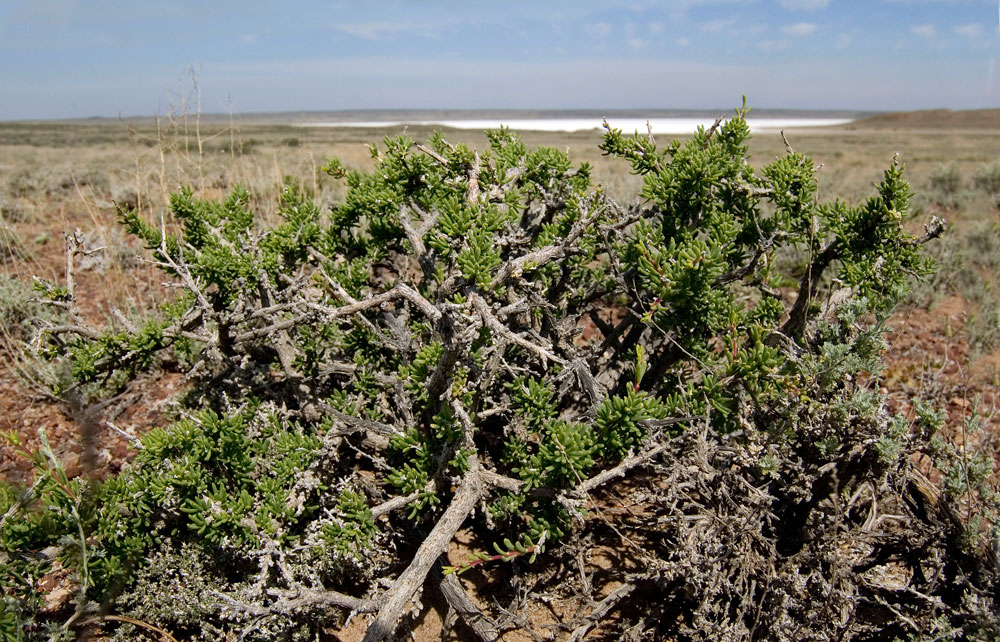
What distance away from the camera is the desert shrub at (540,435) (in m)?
2.16

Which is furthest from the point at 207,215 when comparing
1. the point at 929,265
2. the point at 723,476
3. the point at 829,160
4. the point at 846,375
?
the point at 829,160

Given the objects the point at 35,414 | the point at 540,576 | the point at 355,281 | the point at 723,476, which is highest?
the point at 355,281

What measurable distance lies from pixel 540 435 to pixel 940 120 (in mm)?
79821

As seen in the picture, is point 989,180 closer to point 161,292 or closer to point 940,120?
point 161,292

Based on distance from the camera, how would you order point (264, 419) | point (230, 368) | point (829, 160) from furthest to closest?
1. point (829, 160)
2. point (230, 368)
3. point (264, 419)

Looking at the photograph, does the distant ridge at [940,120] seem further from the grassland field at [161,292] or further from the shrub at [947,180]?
the grassland field at [161,292]

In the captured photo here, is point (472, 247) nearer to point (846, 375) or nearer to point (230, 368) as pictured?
point (846, 375)

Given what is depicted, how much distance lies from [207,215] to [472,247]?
1746 mm

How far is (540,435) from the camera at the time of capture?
103 inches

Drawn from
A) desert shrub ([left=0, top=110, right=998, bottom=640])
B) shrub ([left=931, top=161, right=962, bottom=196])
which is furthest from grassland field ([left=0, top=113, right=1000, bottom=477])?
shrub ([left=931, top=161, right=962, bottom=196])

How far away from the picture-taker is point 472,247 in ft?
7.44

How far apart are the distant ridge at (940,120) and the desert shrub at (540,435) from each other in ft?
199

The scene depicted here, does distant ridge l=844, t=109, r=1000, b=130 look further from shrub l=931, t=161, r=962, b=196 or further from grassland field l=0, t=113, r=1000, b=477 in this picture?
grassland field l=0, t=113, r=1000, b=477

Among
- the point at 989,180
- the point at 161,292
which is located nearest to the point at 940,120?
→ the point at 989,180
